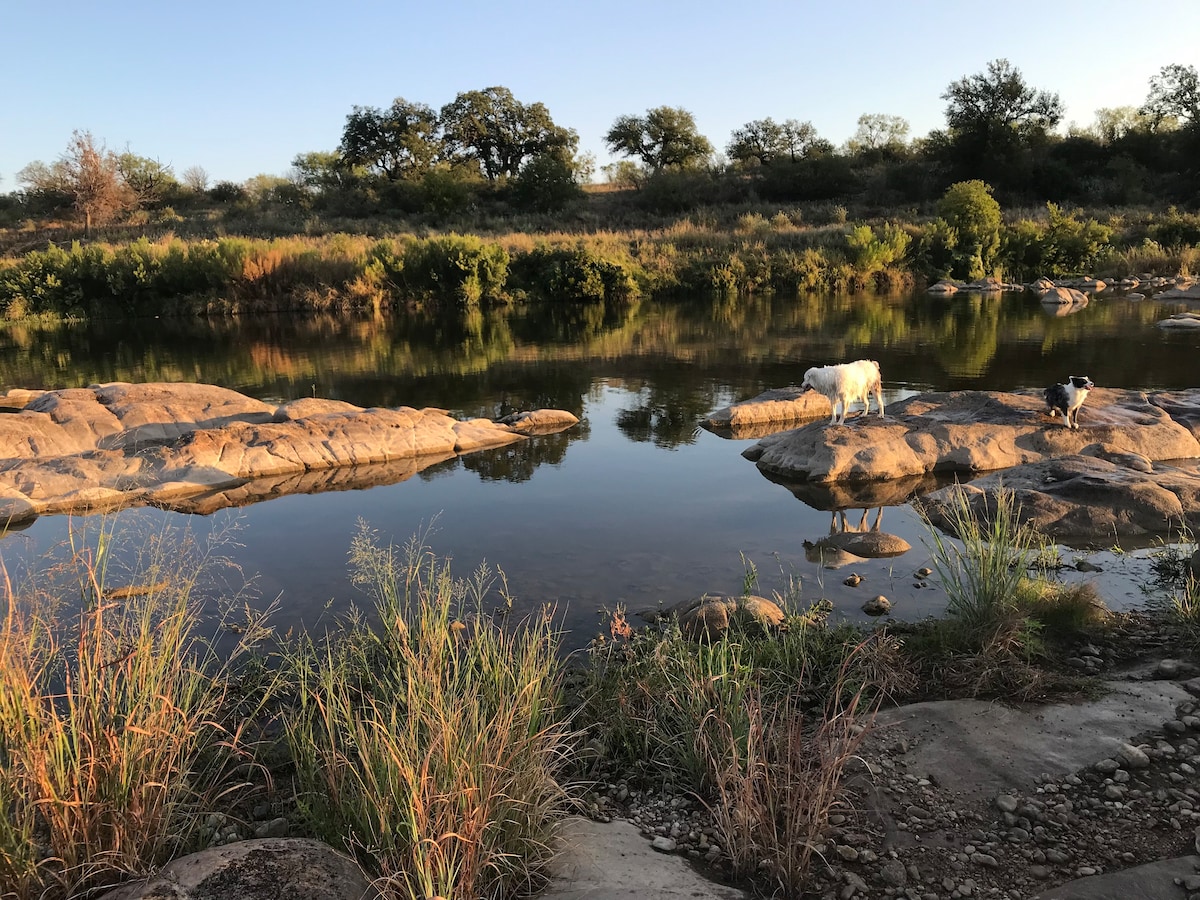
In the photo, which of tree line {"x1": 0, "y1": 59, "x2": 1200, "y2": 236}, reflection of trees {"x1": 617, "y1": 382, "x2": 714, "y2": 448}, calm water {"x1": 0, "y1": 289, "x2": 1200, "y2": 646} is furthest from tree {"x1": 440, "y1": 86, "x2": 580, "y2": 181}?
reflection of trees {"x1": 617, "y1": 382, "x2": 714, "y2": 448}

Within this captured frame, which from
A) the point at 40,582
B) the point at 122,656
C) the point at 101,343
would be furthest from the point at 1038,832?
the point at 101,343

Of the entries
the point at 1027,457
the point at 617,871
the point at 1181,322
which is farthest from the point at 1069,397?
the point at 1181,322

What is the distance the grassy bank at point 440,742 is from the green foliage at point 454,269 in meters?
31.1

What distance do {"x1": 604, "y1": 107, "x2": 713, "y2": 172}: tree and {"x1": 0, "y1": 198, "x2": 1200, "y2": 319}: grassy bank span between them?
2757cm

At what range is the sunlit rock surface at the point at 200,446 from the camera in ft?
32.1

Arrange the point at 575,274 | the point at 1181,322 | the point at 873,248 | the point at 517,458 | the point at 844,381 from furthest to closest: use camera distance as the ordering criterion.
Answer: the point at 873,248, the point at 575,274, the point at 1181,322, the point at 517,458, the point at 844,381

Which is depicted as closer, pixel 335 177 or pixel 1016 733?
pixel 1016 733

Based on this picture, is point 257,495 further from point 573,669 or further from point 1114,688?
point 1114,688

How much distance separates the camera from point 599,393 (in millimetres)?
17047

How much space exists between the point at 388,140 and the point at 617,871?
6650cm

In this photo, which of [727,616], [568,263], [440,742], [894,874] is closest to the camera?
[440,742]

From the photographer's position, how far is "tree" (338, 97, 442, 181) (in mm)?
61781

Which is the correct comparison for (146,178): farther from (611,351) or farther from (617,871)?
(617,871)

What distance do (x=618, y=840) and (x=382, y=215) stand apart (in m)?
54.6
